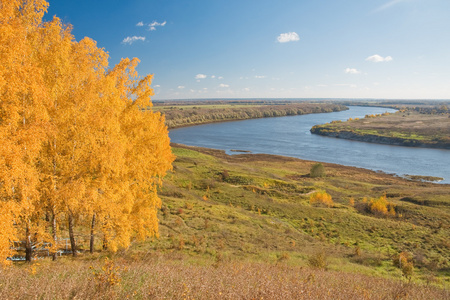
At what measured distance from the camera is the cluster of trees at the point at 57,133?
7.33 m

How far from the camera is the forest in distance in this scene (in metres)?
6.18

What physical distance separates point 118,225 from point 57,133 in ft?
14.4

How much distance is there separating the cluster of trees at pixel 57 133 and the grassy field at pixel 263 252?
5.38 ft

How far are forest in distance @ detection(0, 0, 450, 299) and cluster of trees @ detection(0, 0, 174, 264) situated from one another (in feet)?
0.14

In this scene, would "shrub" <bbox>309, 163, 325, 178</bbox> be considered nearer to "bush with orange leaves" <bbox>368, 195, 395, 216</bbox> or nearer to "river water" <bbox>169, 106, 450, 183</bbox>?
"river water" <bbox>169, 106, 450, 183</bbox>

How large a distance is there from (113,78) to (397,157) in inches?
3489

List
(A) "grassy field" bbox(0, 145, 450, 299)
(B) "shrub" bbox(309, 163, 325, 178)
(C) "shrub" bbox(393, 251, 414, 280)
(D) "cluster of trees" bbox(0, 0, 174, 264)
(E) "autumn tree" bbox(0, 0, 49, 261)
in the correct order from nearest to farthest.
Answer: (A) "grassy field" bbox(0, 145, 450, 299) < (E) "autumn tree" bbox(0, 0, 49, 261) < (D) "cluster of trees" bbox(0, 0, 174, 264) < (C) "shrub" bbox(393, 251, 414, 280) < (B) "shrub" bbox(309, 163, 325, 178)

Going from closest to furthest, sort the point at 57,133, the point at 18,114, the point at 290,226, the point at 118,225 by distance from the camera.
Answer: the point at 18,114, the point at 57,133, the point at 118,225, the point at 290,226

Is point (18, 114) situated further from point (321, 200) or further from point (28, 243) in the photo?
point (321, 200)

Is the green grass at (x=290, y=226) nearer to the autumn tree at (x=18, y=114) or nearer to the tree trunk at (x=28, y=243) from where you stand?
the tree trunk at (x=28, y=243)

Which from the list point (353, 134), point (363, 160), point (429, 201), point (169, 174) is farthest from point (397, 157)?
point (169, 174)

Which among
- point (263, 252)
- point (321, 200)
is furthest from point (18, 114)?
point (321, 200)

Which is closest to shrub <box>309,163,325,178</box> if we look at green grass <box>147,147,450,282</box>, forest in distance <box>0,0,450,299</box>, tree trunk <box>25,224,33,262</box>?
green grass <box>147,147,450,282</box>

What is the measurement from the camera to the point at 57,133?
9.09m
